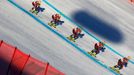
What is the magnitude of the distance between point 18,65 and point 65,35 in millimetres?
6531

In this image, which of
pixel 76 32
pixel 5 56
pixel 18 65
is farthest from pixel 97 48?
pixel 5 56

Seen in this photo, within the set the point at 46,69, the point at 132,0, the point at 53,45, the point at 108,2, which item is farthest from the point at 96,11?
the point at 46,69

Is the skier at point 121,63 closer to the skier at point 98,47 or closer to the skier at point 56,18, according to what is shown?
the skier at point 98,47

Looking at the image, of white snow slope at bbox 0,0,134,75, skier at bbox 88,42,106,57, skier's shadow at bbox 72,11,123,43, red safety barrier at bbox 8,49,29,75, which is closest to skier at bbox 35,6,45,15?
white snow slope at bbox 0,0,134,75

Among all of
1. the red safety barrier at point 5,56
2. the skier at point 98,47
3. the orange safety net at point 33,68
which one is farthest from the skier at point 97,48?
the red safety barrier at point 5,56

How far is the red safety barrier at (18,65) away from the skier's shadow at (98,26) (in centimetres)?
747

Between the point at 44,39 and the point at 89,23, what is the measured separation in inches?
179

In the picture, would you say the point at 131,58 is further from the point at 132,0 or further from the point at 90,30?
the point at 132,0

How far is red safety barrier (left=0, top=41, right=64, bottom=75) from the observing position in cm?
2006

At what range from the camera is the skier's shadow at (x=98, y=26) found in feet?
89.6

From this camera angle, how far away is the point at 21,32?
82.0 feet

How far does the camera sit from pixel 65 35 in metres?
26.1

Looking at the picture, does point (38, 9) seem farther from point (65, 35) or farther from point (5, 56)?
point (5, 56)

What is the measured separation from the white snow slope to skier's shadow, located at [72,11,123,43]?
312 millimetres
